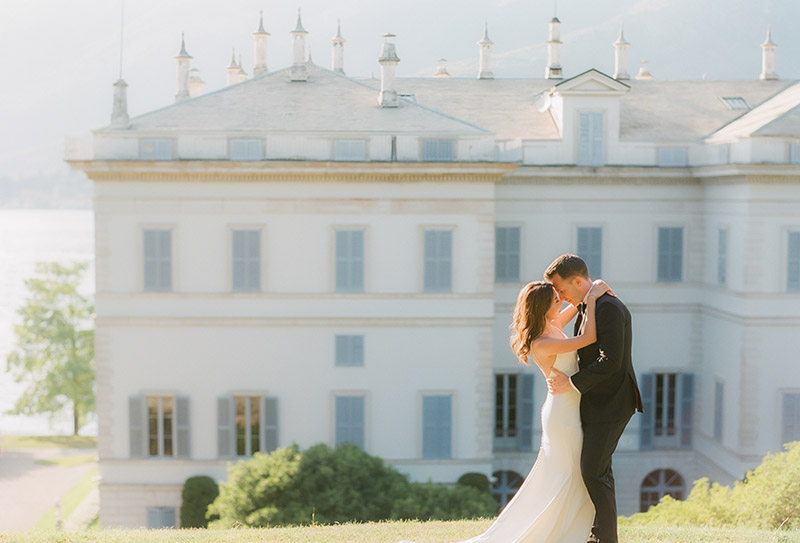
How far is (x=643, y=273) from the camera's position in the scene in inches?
1043

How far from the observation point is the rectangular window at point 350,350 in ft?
78.9

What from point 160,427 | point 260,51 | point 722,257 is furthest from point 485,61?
point 160,427

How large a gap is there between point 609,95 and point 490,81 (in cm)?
565

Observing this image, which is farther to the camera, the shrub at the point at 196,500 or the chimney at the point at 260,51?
the chimney at the point at 260,51

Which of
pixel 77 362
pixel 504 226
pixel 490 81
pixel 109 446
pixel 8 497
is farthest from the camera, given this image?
pixel 77 362

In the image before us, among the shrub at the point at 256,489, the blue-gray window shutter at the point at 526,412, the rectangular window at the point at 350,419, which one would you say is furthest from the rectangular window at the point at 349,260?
the blue-gray window shutter at the point at 526,412

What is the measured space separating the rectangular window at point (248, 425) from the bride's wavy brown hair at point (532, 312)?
1690 cm

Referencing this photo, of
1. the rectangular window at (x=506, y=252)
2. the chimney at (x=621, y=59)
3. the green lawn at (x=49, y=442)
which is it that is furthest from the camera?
the green lawn at (x=49, y=442)

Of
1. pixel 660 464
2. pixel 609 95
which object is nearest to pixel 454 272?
pixel 609 95

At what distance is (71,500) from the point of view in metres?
36.3

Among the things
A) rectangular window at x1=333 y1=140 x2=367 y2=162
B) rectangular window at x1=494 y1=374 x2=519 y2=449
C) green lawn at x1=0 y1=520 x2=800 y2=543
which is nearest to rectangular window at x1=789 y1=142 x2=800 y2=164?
rectangular window at x1=494 y1=374 x2=519 y2=449

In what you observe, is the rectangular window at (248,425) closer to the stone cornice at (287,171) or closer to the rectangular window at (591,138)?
the stone cornice at (287,171)

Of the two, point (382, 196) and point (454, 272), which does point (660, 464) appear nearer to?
point (454, 272)

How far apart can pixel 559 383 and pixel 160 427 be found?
699 inches
